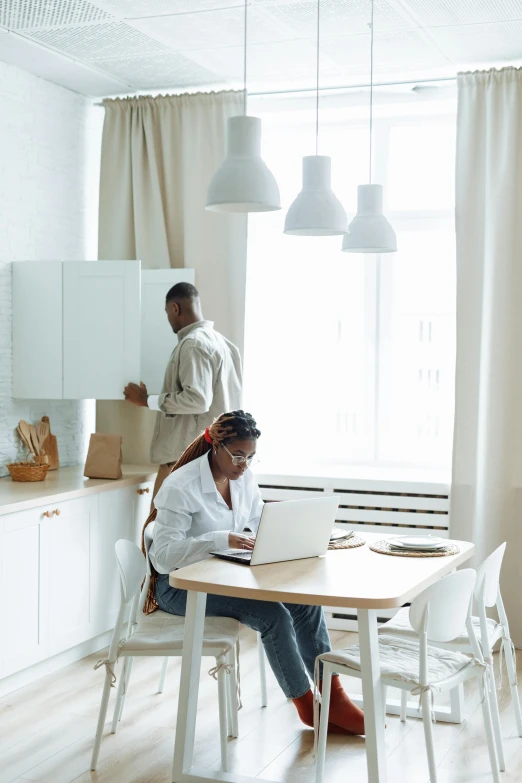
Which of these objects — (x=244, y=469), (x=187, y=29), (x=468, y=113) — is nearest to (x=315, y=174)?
(x=244, y=469)

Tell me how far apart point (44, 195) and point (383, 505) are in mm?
2410

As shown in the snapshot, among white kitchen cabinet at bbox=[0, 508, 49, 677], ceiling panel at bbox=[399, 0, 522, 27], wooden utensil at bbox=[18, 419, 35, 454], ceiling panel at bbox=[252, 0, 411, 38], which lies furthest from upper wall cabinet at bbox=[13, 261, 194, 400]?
ceiling panel at bbox=[399, 0, 522, 27]

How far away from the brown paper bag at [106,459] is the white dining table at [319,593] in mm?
1596

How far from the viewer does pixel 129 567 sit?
10.9ft

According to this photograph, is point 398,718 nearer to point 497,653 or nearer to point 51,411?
point 497,653

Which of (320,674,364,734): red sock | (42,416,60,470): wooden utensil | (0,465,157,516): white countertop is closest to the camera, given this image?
(320,674,364,734): red sock

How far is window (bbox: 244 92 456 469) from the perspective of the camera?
529 centimetres

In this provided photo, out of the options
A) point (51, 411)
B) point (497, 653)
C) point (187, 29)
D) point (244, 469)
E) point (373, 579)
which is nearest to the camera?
point (373, 579)

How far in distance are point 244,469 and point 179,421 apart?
1.44 metres

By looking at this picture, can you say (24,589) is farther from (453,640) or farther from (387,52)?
(387,52)

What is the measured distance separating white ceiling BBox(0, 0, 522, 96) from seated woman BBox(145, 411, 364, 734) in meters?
1.86

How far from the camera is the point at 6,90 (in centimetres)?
479

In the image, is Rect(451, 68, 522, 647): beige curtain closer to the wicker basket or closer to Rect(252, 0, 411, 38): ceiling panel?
Rect(252, 0, 411, 38): ceiling panel

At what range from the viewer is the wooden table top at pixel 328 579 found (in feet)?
9.02
